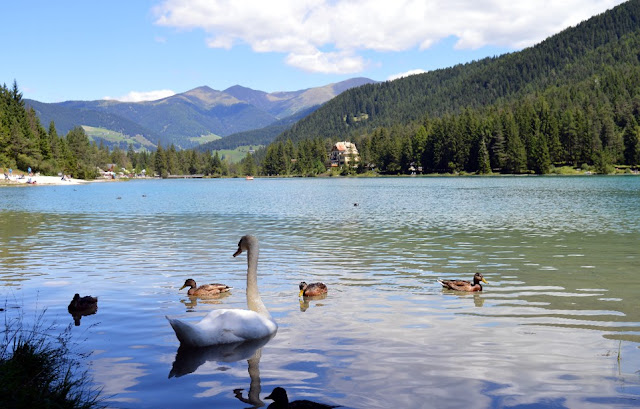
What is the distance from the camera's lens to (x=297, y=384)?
9.65 m

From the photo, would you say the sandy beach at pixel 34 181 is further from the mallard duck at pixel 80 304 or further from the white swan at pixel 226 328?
the white swan at pixel 226 328

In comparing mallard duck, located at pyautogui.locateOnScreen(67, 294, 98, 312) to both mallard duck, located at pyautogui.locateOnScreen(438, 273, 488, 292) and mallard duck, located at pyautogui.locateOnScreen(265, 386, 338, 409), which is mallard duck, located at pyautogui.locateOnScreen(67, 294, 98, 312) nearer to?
mallard duck, located at pyautogui.locateOnScreen(265, 386, 338, 409)

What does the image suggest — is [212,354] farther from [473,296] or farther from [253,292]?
[473,296]

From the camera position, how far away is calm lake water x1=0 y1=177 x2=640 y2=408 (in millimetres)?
9539

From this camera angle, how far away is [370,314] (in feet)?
48.8

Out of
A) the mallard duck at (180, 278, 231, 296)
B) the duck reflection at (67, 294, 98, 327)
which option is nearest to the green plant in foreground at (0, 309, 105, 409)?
the duck reflection at (67, 294, 98, 327)

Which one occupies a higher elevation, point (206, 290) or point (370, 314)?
point (206, 290)

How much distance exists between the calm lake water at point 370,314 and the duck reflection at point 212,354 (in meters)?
0.06

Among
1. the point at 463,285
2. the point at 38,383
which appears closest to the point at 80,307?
the point at 38,383

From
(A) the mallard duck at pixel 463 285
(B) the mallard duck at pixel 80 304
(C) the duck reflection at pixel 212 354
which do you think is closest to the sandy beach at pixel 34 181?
(B) the mallard duck at pixel 80 304

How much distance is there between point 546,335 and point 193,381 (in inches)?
312

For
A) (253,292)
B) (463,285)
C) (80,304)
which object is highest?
(253,292)

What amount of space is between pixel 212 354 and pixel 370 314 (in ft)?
16.0

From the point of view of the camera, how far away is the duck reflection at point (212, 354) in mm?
10780
